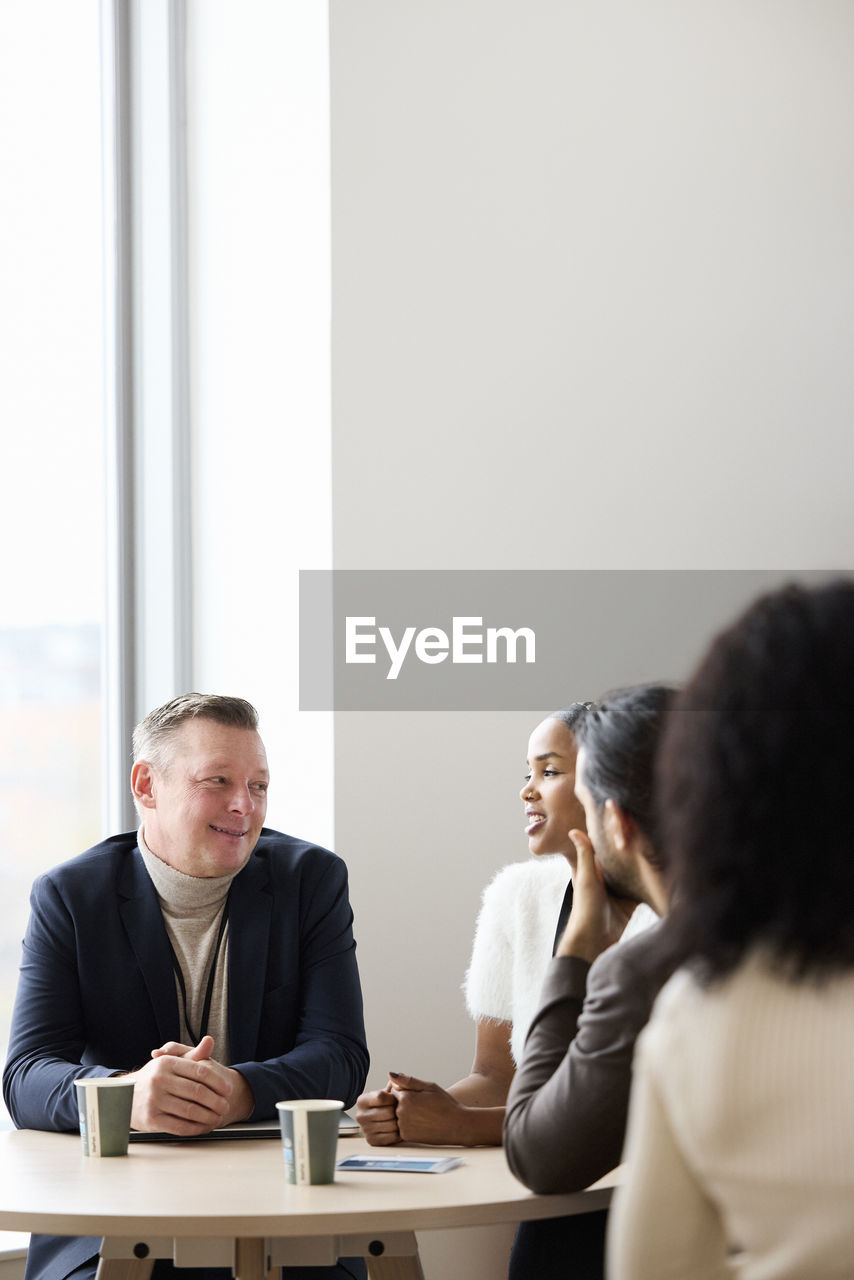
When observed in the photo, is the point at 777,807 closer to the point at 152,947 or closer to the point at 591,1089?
the point at 591,1089

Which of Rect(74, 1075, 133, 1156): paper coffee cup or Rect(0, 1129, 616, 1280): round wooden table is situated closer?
Rect(0, 1129, 616, 1280): round wooden table

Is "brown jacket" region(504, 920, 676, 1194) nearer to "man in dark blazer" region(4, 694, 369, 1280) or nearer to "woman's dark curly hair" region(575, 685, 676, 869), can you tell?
"woman's dark curly hair" region(575, 685, 676, 869)

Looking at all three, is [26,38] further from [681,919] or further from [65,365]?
[681,919]

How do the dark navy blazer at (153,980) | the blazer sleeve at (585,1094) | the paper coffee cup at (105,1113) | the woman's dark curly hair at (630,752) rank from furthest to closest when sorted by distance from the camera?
the dark navy blazer at (153,980), the paper coffee cup at (105,1113), the woman's dark curly hair at (630,752), the blazer sleeve at (585,1094)

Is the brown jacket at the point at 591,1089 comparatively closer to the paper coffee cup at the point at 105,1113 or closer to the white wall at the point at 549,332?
the paper coffee cup at the point at 105,1113

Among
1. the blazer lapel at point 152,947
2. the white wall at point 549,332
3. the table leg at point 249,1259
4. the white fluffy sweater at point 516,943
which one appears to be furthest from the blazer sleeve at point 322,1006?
the white wall at point 549,332

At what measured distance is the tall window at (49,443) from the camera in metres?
3.33

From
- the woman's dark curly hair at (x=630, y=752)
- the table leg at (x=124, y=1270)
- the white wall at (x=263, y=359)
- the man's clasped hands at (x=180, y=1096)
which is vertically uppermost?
the white wall at (x=263, y=359)

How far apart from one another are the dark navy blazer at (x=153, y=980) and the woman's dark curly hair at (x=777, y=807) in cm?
115

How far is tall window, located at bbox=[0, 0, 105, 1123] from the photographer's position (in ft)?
10.9

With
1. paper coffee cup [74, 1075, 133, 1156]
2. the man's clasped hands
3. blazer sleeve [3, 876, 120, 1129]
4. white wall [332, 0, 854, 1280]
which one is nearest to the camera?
paper coffee cup [74, 1075, 133, 1156]

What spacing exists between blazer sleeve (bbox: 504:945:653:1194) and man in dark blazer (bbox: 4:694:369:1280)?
0.61 metres

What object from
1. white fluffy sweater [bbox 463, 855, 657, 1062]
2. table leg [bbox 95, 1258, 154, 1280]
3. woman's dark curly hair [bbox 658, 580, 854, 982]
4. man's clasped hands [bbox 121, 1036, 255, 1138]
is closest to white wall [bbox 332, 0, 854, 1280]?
white fluffy sweater [bbox 463, 855, 657, 1062]

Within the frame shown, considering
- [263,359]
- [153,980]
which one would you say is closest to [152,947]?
[153,980]
